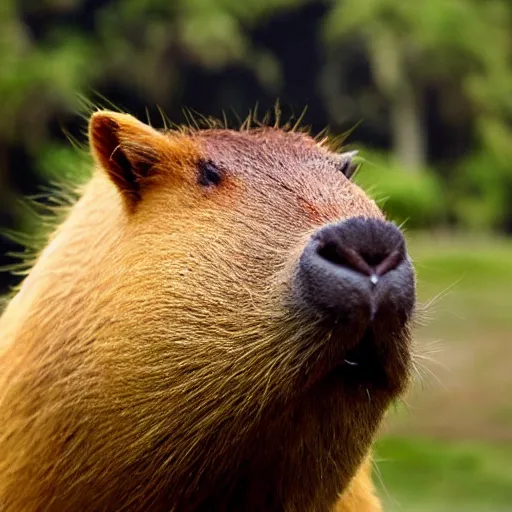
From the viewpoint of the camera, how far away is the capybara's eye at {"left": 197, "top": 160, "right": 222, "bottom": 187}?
3.28m

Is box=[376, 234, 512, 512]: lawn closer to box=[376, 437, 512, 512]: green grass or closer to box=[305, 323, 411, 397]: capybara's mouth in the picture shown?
box=[376, 437, 512, 512]: green grass

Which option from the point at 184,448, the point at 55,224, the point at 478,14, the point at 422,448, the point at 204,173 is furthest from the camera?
the point at 478,14

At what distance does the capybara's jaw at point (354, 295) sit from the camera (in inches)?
110

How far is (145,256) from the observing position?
3.20 meters

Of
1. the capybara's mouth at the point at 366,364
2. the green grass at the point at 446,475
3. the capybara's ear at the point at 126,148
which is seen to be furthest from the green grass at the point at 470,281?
the capybara's mouth at the point at 366,364

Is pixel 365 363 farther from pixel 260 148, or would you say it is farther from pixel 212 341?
pixel 260 148

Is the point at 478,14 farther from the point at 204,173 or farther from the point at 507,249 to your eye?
the point at 204,173

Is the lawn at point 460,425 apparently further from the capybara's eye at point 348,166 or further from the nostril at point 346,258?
the nostril at point 346,258

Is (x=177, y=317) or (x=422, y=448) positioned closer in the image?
(x=177, y=317)

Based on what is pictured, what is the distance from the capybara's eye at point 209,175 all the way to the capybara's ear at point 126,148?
0.16m

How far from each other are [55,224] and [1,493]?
1.28 m

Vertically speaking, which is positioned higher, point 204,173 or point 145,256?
point 204,173

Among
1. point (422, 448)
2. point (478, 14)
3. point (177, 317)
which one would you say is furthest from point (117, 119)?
point (478, 14)

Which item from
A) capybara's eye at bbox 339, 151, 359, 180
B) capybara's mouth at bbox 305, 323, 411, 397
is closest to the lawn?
capybara's eye at bbox 339, 151, 359, 180
